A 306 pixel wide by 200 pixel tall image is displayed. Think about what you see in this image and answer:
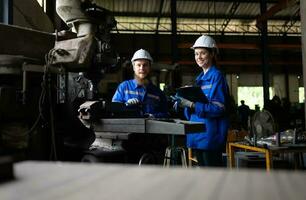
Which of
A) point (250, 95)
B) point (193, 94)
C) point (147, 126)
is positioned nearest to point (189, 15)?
point (250, 95)

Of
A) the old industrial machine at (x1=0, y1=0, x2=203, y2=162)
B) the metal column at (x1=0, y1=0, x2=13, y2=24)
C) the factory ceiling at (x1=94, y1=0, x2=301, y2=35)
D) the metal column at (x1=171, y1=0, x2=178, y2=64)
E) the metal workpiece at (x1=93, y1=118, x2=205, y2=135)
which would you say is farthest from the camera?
the factory ceiling at (x1=94, y1=0, x2=301, y2=35)

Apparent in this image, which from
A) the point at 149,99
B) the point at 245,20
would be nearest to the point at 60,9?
the point at 149,99

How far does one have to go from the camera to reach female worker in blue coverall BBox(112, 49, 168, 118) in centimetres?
239

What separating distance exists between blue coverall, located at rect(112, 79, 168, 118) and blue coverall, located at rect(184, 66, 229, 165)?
45 centimetres

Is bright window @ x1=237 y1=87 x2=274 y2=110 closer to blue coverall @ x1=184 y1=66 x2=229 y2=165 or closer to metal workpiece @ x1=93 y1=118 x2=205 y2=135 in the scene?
blue coverall @ x1=184 y1=66 x2=229 y2=165

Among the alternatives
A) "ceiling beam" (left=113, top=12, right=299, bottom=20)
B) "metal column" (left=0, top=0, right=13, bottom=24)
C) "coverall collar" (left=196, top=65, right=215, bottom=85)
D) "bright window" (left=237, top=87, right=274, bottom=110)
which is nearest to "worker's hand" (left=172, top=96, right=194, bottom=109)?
"coverall collar" (left=196, top=65, right=215, bottom=85)

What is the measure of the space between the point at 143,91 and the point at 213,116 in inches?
26.4

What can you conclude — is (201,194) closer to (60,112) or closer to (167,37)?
(60,112)

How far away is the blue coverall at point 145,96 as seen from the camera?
238 centimetres

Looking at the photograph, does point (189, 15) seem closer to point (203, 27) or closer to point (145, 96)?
point (203, 27)

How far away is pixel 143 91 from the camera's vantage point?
2.43 metres

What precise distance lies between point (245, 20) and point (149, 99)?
30.3 feet

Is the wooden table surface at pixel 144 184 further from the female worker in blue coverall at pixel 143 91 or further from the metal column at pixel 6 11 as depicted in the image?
the metal column at pixel 6 11

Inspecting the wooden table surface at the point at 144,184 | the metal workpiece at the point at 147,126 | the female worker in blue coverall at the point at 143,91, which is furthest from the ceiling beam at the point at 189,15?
the wooden table surface at the point at 144,184
